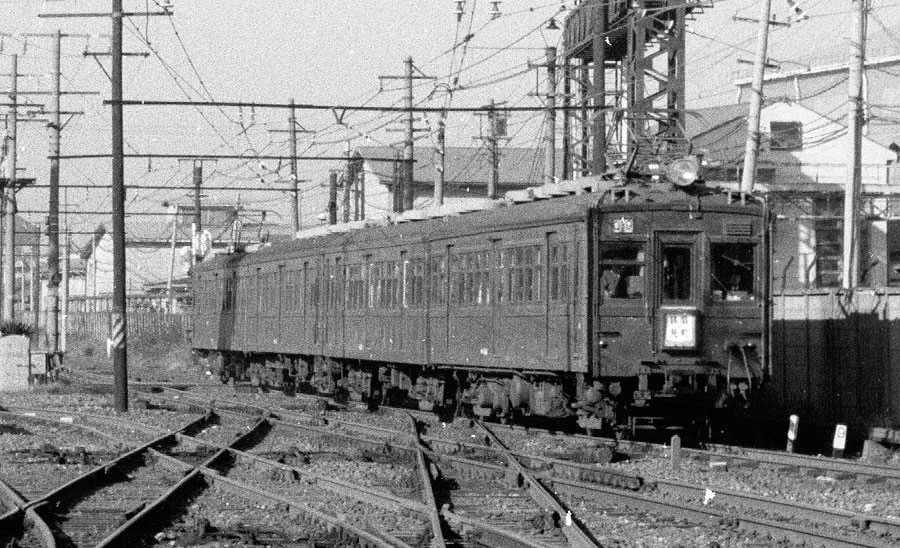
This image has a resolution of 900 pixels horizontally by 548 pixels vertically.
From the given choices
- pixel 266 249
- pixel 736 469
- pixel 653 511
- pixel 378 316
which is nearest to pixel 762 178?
pixel 266 249

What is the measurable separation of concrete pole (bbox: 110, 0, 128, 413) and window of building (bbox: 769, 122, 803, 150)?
103 feet

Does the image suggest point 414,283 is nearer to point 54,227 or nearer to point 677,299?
point 677,299

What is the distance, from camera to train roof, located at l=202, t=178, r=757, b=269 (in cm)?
1617

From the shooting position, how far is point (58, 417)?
23359 millimetres

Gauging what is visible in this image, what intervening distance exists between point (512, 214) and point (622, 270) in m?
2.46

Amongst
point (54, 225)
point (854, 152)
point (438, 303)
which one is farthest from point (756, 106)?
point (54, 225)

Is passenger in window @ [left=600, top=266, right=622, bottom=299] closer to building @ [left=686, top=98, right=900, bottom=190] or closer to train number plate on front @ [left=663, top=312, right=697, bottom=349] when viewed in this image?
train number plate on front @ [left=663, top=312, right=697, bottom=349]

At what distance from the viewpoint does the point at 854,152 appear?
20469 millimetres

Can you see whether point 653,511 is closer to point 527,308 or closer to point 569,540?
point 569,540

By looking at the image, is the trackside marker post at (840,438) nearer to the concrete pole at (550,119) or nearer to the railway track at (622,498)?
the railway track at (622,498)

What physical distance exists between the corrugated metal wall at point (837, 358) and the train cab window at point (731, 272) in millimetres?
1485

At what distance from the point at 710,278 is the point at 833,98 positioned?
175 feet

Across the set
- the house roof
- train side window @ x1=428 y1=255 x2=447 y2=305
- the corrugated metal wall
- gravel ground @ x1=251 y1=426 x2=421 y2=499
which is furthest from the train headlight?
the house roof

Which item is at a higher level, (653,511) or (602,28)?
(602,28)
